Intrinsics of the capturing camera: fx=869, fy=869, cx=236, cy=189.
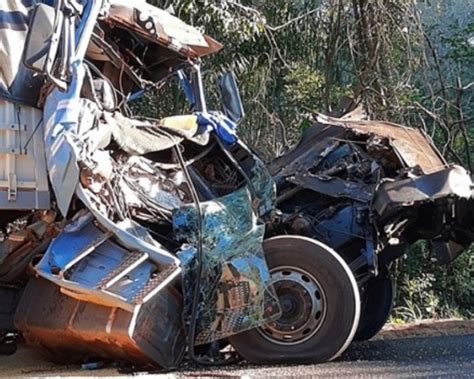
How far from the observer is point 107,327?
193 inches

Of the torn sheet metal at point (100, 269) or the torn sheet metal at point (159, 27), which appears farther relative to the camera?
the torn sheet metal at point (159, 27)

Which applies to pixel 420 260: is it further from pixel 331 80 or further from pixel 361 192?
pixel 361 192

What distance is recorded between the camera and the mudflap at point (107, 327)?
490 cm

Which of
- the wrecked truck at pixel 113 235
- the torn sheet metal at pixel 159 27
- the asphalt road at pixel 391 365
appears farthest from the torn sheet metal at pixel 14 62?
the asphalt road at pixel 391 365

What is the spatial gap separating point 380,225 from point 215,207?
109 centimetres

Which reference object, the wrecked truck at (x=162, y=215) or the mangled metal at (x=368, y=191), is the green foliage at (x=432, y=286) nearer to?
the mangled metal at (x=368, y=191)

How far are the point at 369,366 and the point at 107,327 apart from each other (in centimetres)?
151

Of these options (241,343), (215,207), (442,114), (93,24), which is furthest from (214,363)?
(442,114)

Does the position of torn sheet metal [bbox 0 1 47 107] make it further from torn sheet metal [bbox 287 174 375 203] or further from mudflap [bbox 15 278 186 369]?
torn sheet metal [bbox 287 174 375 203]

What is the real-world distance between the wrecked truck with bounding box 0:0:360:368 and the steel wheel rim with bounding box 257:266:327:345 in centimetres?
1

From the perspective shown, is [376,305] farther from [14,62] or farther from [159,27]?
[14,62]

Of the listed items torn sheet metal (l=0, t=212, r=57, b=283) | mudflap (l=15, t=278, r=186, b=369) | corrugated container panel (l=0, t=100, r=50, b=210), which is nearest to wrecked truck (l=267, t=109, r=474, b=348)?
mudflap (l=15, t=278, r=186, b=369)

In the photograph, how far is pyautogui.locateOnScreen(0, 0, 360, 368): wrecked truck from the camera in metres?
4.88

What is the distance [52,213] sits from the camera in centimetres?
516
